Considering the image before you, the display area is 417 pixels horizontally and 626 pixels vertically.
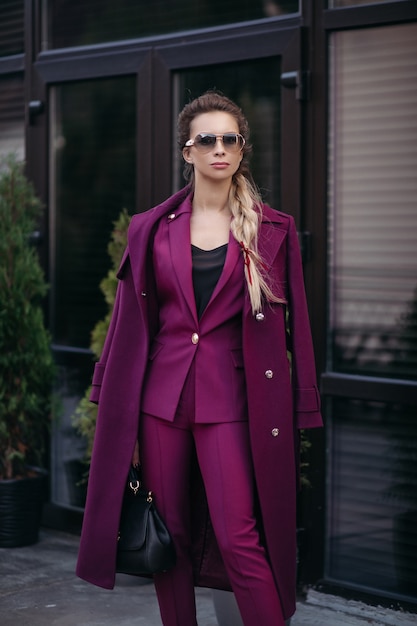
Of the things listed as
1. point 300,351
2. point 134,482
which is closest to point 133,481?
point 134,482

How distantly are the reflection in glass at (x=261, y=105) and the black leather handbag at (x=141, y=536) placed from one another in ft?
6.22

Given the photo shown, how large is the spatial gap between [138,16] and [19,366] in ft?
6.55

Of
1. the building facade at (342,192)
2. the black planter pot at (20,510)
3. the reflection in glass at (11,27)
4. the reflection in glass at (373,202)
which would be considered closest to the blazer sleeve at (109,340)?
the building facade at (342,192)

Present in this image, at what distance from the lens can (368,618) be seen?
16.9 feet

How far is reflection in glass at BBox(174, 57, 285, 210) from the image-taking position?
5.62 metres

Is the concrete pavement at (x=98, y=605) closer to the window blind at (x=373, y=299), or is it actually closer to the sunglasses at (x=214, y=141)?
the window blind at (x=373, y=299)

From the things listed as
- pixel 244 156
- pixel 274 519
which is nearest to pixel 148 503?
pixel 274 519

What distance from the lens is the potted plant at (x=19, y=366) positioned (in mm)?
6305

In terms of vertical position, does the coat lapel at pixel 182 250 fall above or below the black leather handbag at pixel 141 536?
above

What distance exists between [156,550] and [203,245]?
3.48ft

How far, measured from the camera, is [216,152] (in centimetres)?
400

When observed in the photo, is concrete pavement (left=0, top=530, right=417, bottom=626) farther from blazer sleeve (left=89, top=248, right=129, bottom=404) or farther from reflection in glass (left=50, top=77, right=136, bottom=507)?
blazer sleeve (left=89, top=248, right=129, bottom=404)

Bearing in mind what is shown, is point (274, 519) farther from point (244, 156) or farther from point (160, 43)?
point (160, 43)

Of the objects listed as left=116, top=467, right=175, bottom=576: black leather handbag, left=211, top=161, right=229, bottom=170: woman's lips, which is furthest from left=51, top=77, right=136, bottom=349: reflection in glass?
left=116, top=467, right=175, bottom=576: black leather handbag
